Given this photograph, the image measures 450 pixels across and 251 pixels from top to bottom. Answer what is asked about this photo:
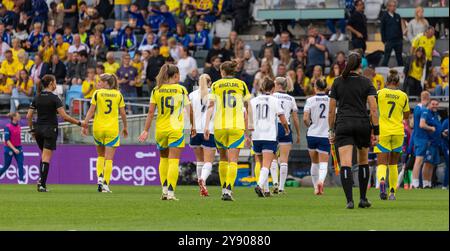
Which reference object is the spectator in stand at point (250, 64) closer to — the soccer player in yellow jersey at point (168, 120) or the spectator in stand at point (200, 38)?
the spectator in stand at point (200, 38)

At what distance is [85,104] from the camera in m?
36.7

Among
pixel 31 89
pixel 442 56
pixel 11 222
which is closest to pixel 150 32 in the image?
pixel 31 89

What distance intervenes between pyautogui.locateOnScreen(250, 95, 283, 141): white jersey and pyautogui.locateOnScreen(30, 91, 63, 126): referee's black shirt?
422 cm

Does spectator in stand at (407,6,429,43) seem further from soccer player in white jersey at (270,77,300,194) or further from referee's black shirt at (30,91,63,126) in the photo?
referee's black shirt at (30,91,63,126)

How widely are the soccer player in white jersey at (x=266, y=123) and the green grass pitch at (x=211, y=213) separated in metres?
0.77

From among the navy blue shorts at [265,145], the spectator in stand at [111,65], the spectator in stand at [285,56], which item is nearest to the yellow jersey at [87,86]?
the spectator in stand at [111,65]

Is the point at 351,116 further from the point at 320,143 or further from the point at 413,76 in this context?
the point at 413,76

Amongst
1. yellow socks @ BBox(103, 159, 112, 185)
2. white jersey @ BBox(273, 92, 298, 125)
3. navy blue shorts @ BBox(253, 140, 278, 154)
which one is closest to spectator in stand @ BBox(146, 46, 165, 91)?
yellow socks @ BBox(103, 159, 112, 185)

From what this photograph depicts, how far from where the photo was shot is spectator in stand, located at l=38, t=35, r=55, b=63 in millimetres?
40844

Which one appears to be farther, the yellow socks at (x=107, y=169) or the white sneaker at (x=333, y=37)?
the white sneaker at (x=333, y=37)

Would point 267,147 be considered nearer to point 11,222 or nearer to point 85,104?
point 11,222

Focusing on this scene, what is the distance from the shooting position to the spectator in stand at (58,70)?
39.6m

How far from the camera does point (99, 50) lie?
40.7 meters
